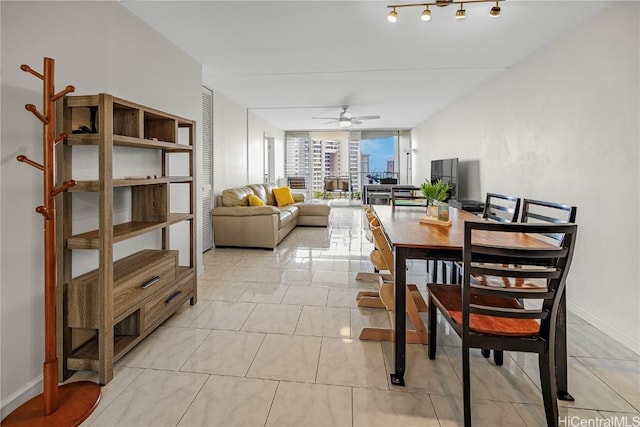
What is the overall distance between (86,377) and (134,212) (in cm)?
121

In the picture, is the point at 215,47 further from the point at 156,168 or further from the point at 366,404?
the point at 366,404

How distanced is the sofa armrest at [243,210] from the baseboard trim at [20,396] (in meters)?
3.29

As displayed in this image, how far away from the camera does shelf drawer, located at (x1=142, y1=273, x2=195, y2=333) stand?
7.17 ft

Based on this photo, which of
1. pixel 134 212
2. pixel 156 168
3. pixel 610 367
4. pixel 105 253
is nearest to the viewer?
pixel 105 253

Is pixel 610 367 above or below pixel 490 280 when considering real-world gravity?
below

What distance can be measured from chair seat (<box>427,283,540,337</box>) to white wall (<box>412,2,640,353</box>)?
4.22 ft

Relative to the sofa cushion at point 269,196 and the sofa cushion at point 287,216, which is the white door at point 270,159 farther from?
the sofa cushion at point 287,216

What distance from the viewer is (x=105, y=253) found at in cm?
176

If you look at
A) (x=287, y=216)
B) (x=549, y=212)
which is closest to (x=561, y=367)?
(x=549, y=212)

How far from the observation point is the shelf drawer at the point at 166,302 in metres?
2.19

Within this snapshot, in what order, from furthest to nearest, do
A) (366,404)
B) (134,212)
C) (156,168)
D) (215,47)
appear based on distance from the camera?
(215,47) < (156,168) < (134,212) < (366,404)

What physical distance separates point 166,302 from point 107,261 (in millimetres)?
760

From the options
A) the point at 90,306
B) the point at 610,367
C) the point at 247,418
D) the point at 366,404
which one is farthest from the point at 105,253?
the point at 610,367

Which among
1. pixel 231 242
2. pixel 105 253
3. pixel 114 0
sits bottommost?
pixel 231 242
